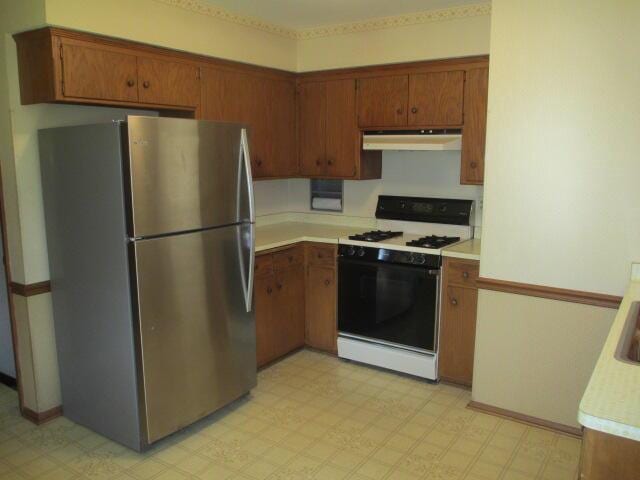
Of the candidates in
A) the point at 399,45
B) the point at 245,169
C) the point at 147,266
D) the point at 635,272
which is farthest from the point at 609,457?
the point at 399,45

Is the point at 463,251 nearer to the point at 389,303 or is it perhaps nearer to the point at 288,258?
the point at 389,303

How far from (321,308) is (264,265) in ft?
2.11

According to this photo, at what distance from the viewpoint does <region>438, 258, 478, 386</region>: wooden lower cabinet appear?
324 centimetres

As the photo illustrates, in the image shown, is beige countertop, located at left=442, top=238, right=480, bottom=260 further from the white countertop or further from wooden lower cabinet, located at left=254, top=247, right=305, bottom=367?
the white countertop

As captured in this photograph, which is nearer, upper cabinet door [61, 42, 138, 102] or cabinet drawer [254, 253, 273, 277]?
upper cabinet door [61, 42, 138, 102]

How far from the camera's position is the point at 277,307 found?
3.70 metres

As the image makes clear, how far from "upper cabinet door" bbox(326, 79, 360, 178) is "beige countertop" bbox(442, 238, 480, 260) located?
1010 mm

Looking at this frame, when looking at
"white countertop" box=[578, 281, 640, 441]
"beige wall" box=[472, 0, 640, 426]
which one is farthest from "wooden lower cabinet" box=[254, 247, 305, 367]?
"white countertop" box=[578, 281, 640, 441]

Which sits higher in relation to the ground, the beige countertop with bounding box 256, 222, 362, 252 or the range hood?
the range hood

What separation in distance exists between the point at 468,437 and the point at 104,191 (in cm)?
228

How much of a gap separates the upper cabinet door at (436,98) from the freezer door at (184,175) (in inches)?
52.1

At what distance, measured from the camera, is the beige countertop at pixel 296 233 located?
11.9 ft

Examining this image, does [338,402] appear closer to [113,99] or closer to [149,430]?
[149,430]

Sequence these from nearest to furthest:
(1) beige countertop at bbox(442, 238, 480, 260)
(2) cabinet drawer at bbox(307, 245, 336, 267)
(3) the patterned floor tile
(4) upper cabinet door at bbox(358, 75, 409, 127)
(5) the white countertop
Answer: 1. (5) the white countertop
2. (3) the patterned floor tile
3. (1) beige countertop at bbox(442, 238, 480, 260)
4. (4) upper cabinet door at bbox(358, 75, 409, 127)
5. (2) cabinet drawer at bbox(307, 245, 336, 267)
